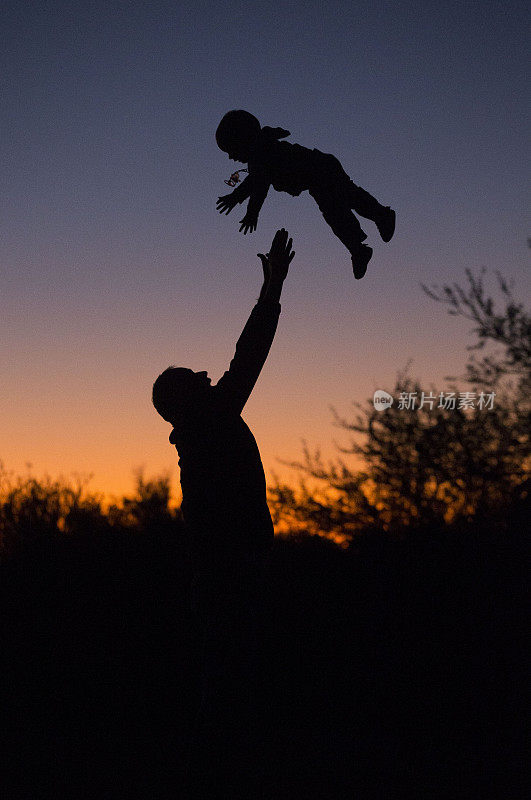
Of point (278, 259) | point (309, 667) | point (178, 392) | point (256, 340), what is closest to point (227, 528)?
point (178, 392)

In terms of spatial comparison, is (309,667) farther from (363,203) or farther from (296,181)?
(296,181)

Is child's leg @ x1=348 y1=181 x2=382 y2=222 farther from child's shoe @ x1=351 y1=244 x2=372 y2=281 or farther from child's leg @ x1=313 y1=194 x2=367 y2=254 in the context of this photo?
child's shoe @ x1=351 y1=244 x2=372 y2=281

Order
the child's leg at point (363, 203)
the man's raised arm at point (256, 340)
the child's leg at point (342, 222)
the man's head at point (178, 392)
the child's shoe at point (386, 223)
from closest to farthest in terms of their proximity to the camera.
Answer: the man's raised arm at point (256, 340)
the man's head at point (178, 392)
the child's leg at point (342, 222)
the child's leg at point (363, 203)
the child's shoe at point (386, 223)

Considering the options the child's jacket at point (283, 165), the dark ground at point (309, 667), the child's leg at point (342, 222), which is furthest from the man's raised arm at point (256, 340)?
the dark ground at point (309, 667)

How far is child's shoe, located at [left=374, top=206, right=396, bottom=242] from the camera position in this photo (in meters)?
3.71

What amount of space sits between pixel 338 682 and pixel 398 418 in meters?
4.93

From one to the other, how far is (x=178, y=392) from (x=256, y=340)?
0.43 meters

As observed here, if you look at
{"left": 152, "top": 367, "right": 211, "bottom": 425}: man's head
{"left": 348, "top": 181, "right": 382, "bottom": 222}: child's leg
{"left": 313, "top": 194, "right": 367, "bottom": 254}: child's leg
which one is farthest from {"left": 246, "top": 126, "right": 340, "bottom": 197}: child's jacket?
{"left": 152, "top": 367, "right": 211, "bottom": 425}: man's head

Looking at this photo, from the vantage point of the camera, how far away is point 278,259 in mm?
2871

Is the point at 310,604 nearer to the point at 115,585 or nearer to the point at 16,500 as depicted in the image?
the point at 115,585

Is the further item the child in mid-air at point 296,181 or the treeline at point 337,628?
the treeline at point 337,628

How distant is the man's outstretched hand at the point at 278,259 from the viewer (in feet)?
9.43

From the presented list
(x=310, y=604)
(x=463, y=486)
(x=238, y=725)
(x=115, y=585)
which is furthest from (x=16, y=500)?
(x=238, y=725)

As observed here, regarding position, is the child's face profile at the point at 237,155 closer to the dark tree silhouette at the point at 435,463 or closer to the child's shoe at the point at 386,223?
the child's shoe at the point at 386,223
